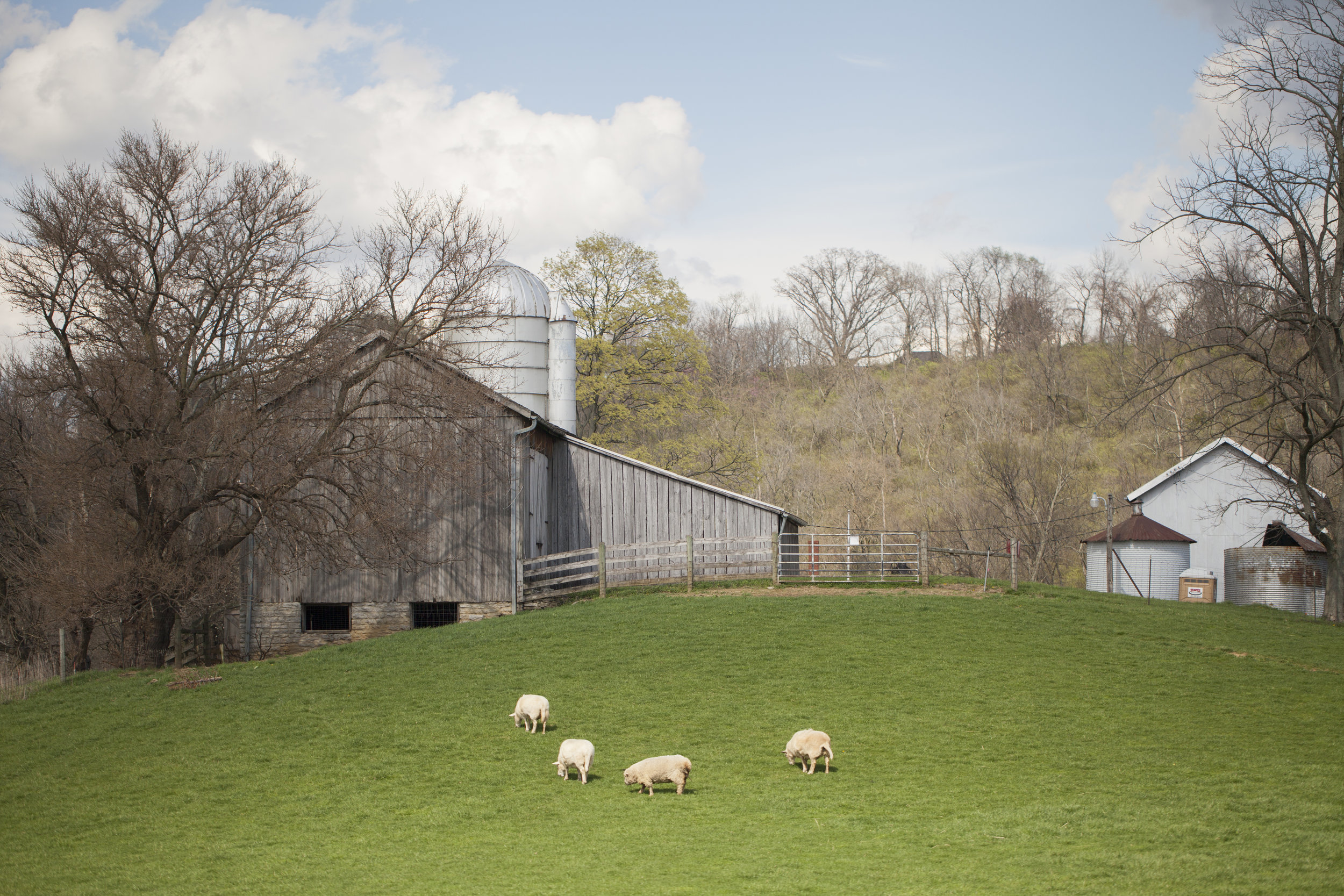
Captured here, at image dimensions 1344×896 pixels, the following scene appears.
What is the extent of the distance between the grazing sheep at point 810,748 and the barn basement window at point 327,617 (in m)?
14.3

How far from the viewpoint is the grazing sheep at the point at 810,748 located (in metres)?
11.0

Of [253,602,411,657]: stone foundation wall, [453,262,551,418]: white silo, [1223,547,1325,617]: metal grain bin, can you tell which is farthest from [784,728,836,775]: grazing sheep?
[1223,547,1325,617]: metal grain bin

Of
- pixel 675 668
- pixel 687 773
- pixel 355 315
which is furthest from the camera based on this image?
pixel 355 315

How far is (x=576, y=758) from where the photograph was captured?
10859 mm

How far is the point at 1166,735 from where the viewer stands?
12.2 m

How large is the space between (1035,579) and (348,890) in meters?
33.1

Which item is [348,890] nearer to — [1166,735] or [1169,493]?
[1166,735]

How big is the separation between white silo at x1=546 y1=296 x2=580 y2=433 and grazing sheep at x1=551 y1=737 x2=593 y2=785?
18.2 metres

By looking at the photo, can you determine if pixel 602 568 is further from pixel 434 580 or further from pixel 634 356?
pixel 634 356

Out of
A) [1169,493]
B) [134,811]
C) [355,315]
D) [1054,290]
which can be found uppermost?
[1054,290]

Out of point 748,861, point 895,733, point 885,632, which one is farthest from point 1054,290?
point 748,861

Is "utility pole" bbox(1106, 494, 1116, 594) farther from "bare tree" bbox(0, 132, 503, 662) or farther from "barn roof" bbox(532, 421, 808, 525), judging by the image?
"bare tree" bbox(0, 132, 503, 662)

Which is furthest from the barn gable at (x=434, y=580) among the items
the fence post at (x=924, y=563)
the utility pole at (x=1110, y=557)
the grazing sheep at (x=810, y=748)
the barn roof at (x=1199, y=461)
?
the barn roof at (x=1199, y=461)

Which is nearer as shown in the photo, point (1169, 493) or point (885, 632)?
point (885, 632)
